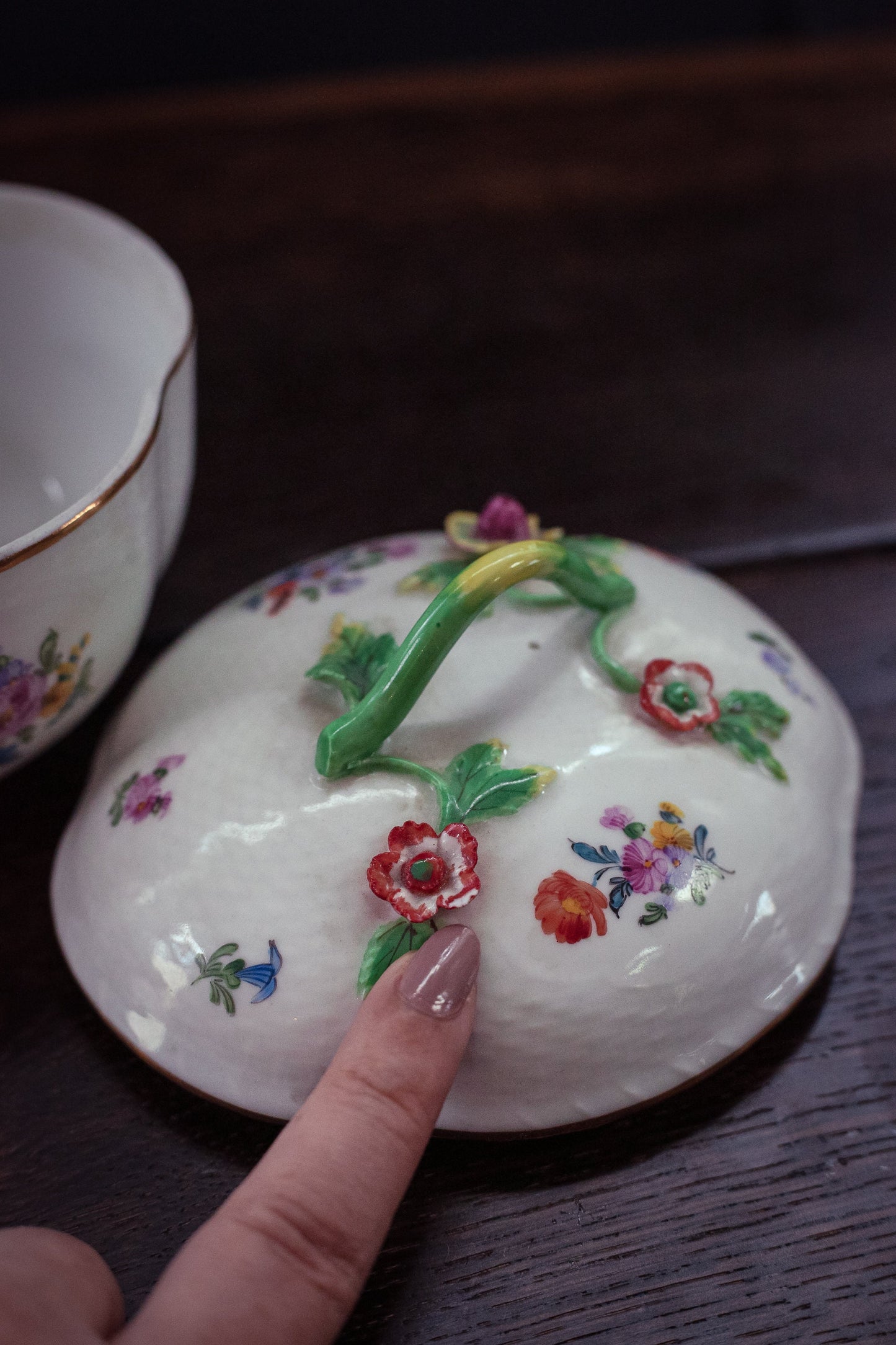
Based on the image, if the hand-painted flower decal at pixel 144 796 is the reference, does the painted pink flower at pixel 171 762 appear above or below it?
above

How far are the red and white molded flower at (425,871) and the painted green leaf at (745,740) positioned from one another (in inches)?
4.8

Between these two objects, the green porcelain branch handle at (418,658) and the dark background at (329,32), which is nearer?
the green porcelain branch handle at (418,658)

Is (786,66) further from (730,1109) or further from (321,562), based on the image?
(730,1109)

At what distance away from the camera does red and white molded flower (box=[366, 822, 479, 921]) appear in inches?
14.6

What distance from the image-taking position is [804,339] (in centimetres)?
85

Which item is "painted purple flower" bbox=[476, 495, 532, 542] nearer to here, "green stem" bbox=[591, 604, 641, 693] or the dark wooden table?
"green stem" bbox=[591, 604, 641, 693]

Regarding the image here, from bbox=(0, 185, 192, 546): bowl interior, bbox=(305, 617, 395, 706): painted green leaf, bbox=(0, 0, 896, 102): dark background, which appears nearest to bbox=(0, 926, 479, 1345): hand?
bbox=(305, 617, 395, 706): painted green leaf

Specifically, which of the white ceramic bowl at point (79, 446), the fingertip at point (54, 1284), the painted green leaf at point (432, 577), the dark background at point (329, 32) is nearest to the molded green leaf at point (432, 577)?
the painted green leaf at point (432, 577)

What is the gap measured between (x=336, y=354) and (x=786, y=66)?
0.69 metres

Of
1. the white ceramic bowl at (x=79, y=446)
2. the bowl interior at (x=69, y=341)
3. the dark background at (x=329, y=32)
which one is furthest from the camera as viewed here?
the dark background at (x=329, y=32)

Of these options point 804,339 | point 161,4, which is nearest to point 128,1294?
point 804,339

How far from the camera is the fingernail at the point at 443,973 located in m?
0.36

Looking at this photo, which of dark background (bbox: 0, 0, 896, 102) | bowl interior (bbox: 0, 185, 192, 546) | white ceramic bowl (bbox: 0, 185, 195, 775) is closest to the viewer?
white ceramic bowl (bbox: 0, 185, 195, 775)

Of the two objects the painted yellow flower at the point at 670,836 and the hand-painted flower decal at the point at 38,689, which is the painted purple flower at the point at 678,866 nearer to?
the painted yellow flower at the point at 670,836
